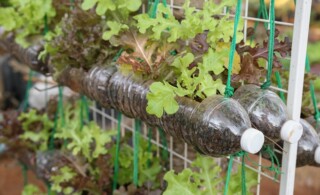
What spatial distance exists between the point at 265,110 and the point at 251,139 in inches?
3.7

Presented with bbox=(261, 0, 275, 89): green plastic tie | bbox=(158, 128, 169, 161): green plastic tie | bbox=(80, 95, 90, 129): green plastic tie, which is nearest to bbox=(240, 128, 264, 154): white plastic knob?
bbox=(261, 0, 275, 89): green plastic tie

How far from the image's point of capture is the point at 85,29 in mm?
1298

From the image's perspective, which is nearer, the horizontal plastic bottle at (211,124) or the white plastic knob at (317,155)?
the horizontal plastic bottle at (211,124)

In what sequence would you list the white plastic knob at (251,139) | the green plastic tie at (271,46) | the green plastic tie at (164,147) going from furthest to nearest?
the green plastic tie at (164,147)
the green plastic tie at (271,46)
the white plastic knob at (251,139)

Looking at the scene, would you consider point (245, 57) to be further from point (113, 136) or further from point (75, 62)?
point (113, 136)

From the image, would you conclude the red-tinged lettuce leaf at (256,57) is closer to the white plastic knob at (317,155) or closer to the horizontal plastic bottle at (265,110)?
the horizontal plastic bottle at (265,110)

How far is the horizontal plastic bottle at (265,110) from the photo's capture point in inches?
33.9

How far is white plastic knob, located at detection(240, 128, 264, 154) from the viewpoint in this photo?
79 cm

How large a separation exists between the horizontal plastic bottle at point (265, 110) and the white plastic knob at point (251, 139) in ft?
0.20

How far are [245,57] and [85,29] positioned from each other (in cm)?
54

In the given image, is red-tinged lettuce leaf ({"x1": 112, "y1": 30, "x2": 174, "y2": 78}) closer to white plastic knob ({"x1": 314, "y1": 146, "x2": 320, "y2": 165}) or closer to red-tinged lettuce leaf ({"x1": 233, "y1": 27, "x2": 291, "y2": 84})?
red-tinged lettuce leaf ({"x1": 233, "y1": 27, "x2": 291, "y2": 84})

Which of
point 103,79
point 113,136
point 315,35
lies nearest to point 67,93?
point 113,136

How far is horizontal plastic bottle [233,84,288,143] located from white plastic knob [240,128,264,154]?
60mm

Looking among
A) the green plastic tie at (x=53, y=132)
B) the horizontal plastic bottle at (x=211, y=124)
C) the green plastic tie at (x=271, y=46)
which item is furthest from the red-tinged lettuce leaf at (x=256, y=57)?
the green plastic tie at (x=53, y=132)
